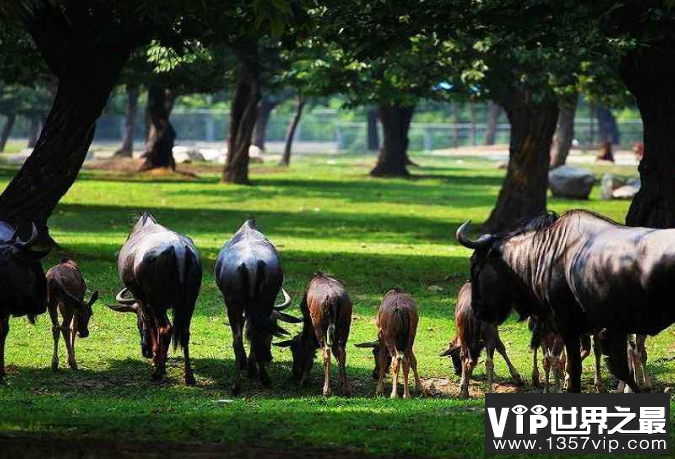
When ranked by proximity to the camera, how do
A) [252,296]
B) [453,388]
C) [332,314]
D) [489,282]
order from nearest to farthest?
[489,282], [332,314], [252,296], [453,388]

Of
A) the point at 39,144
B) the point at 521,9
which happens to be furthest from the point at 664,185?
→ the point at 39,144

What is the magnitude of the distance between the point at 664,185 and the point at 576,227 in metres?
8.85

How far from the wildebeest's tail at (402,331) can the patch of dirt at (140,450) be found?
393cm

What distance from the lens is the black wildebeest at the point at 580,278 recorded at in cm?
1177

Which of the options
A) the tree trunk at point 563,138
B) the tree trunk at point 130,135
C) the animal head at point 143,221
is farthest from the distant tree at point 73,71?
the tree trunk at point 130,135

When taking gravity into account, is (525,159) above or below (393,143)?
above

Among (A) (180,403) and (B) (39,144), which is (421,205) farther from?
(A) (180,403)

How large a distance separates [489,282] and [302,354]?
8.12ft

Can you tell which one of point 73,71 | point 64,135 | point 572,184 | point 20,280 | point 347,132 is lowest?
point 347,132

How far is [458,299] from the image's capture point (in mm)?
14750

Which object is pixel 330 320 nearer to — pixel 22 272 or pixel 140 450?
pixel 22 272

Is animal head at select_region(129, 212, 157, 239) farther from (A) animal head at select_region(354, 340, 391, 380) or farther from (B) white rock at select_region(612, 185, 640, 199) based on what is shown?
(B) white rock at select_region(612, 185, 640, 199)

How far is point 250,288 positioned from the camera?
577 inches

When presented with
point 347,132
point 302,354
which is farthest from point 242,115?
point 347,132
